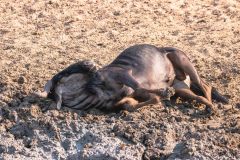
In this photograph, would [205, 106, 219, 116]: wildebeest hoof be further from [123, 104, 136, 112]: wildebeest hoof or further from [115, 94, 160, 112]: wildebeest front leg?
[123, 104, 136, 112]: wildebeest hoof

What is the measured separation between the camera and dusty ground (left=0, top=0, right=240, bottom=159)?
7098 mm

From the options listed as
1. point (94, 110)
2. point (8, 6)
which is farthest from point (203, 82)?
point (8, 6)

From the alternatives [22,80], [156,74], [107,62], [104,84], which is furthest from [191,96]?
[22,80]

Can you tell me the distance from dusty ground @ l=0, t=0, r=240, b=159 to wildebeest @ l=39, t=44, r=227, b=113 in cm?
13

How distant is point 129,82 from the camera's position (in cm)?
750

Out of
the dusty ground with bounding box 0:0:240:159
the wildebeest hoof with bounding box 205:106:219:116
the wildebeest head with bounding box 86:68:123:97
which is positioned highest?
the wildebeest head with bounding box 86:68:123:97

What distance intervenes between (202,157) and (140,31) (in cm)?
391

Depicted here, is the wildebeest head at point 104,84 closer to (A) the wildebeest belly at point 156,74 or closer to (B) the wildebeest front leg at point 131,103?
(B) the wildebeest front leg at point 131,103

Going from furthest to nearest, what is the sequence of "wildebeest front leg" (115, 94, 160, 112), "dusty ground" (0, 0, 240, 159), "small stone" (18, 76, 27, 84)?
1. "small stone" (18, 76, 27, 84)
2. "wildebeest front leg" (115, 94, 160, 112)
3. "dusty ground" (0, 0, 240, 159)

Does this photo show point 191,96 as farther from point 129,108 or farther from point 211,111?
point 129,108

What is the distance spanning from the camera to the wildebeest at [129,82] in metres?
7.59

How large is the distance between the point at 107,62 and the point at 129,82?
1677mm

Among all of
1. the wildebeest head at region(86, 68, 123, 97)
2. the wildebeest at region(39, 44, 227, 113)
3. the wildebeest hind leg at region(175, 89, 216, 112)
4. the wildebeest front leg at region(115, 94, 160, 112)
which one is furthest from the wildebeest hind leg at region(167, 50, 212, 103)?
the wildebeest head at region(86, 68, 123, 97)

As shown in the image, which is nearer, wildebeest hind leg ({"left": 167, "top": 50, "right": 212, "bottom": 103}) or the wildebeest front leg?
the wildebeest front leg
